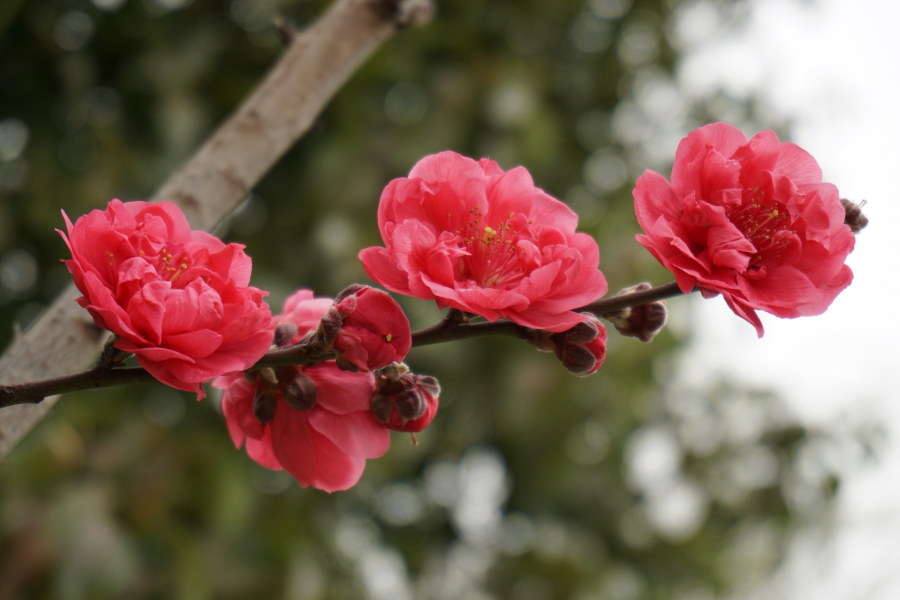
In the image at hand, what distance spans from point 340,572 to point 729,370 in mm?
1277

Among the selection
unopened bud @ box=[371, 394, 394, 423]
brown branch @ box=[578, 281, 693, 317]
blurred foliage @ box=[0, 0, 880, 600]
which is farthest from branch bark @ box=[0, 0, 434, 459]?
brown branch @ box=[578, 281, 693, 317]

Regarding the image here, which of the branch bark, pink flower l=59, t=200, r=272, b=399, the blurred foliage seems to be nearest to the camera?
pink flower l=59, t=200, r=272, b=399

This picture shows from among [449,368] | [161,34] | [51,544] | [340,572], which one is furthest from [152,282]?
[340,572]

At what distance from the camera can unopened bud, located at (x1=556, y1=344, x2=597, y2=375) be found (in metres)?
0.32

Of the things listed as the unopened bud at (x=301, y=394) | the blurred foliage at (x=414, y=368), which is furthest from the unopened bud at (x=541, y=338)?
the blurred foliage at (x=414, y=368)

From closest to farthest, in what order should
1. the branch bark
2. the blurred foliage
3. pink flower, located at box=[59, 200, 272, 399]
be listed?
pink flower, located at box=[59, 200, 272, 399] → the branch bark → the blurred foliage

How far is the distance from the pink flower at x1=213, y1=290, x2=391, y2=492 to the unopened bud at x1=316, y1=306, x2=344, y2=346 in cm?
5

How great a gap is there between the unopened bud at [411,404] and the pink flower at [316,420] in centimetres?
Answer: 2

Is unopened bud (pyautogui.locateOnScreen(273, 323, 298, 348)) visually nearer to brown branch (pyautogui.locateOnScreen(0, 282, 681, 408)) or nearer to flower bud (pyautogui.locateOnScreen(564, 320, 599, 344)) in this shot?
brown branch (pyautogui.locateOnScreen(0, 282, 681, 408))

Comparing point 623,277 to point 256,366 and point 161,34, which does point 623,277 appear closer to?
point 161,34

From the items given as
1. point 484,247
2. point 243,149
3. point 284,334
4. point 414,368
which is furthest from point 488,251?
point 414,368

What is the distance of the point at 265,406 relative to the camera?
344 mm

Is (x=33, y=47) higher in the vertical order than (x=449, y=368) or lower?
higher

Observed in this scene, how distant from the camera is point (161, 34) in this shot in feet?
4.46
